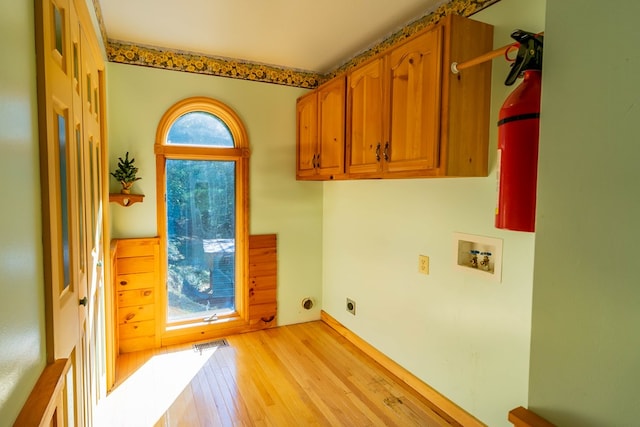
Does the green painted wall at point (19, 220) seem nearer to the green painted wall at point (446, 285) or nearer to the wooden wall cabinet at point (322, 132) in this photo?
the green painted wall at point (446, 285)

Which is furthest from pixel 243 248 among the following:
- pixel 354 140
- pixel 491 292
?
pixel 491 292

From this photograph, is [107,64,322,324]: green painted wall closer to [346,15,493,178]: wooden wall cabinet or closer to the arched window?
the arched window

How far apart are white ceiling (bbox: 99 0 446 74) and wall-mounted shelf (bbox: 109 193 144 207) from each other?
3.96 ft

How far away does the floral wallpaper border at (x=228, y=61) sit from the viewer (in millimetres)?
2485

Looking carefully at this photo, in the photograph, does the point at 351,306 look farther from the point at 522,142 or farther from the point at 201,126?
the point at 522,142

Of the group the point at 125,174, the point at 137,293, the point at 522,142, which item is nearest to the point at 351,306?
the point at 137,293

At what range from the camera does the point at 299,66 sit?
3.37 meters

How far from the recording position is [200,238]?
129 inches

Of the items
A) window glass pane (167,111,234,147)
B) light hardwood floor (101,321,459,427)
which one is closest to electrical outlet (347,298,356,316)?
light hardwood floor (101,321,459,427)

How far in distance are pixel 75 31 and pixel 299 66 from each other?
7.35 ft

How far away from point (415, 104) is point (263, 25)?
4.24 ft

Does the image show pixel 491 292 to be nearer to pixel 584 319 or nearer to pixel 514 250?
pixel 514 250

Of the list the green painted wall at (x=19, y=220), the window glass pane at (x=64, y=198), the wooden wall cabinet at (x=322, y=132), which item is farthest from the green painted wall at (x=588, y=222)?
the wooden wall cabinet at (x=322, y=132)

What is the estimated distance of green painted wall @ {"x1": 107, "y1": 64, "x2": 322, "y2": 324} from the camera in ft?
9.45
